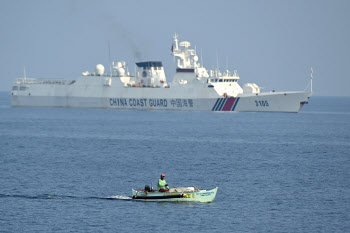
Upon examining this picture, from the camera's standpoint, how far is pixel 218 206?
105ft

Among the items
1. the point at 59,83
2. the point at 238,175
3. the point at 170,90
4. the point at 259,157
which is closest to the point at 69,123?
the point at 170,90

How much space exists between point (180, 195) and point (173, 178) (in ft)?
24.0

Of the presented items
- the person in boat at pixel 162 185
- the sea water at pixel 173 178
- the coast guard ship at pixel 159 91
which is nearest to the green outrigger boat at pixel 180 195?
the person in boat at pixel 162 185

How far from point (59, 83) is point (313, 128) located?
4636 cm

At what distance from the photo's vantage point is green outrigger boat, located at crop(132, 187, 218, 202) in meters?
32.3

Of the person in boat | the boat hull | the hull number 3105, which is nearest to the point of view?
the person in boat

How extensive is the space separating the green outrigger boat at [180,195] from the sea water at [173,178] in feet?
1.12

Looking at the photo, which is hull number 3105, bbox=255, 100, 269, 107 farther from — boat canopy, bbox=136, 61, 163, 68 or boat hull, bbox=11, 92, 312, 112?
boat canopy, bbox=136, 61, 163, 68

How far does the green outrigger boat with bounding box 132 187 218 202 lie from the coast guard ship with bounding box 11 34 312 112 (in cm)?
6056

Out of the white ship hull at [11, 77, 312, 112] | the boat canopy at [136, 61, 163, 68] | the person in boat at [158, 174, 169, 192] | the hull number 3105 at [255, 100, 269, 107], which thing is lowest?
the person in boat at [158, 174, 169, 192]

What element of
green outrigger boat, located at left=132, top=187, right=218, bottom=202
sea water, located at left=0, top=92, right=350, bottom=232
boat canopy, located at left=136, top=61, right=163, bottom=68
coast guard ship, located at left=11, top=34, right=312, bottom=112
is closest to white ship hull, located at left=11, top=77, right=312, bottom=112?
coast guard ship, located at left=11, top=34, right=312, bottom=112

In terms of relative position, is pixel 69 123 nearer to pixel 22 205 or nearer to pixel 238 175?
pixel 238 175

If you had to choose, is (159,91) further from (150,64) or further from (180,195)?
(180,195)

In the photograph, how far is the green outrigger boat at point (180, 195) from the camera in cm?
3228
